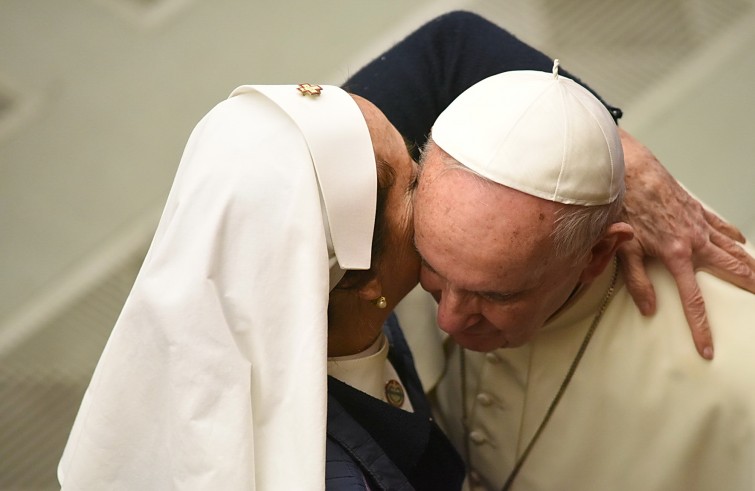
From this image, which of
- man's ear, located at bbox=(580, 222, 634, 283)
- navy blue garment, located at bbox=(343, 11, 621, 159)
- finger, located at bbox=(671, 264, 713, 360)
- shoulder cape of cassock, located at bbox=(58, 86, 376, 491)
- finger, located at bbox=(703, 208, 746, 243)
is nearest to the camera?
shoulder cape of cassock, located at bbox=(58, 86, 376, 491)

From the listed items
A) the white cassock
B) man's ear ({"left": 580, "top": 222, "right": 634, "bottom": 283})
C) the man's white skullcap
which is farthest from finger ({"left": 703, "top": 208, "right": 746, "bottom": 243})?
the man's white skullcap

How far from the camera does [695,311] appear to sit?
5.19 ft

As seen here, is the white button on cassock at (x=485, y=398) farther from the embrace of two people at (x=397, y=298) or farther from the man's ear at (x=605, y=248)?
the man's ear at (x=605, y=248)

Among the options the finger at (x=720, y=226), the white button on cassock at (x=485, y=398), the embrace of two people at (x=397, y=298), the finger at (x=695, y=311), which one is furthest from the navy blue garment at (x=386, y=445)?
the finger at (x=720, y=226)

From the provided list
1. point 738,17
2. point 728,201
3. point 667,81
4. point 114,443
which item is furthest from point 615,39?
point 114,443

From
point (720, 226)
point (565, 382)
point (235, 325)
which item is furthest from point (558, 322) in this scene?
point (235, 325)

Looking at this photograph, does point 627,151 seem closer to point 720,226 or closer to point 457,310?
point 720,226

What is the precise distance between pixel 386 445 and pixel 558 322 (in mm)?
400

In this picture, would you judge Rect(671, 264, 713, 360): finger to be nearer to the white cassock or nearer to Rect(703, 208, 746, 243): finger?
the white cassock

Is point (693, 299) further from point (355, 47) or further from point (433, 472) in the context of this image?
point (355, 47)

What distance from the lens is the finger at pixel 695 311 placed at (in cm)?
158

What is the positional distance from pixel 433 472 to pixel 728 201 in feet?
5.46

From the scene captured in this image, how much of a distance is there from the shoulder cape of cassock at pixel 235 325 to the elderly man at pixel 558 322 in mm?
180

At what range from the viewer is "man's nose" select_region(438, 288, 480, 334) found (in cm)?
142
